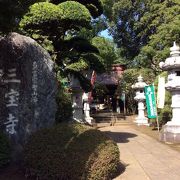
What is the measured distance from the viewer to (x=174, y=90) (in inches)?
514

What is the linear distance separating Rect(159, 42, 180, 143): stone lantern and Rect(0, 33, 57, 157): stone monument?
5011 mm

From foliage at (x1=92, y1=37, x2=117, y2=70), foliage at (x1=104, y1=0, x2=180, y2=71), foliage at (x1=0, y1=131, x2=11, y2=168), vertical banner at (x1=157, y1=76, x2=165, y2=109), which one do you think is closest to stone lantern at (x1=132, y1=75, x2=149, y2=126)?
foliage at (x1=104, y1=0, x2=180, y2=71)

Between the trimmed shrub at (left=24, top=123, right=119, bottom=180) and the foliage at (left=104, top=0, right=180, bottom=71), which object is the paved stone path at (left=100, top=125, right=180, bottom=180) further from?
the foliage at (left=104, top=0, right=180, bottom=71)

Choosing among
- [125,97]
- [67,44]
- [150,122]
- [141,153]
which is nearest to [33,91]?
[141,153]

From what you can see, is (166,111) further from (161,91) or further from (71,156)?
(71,156)

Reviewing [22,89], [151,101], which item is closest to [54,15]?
[22,89]

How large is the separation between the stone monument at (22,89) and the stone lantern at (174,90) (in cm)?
501

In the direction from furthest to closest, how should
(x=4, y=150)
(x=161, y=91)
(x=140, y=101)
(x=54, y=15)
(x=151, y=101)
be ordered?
(x=140, y=101) → (x=151, y=101) → (x=161, y=91) → (x=54, y=15) → (x=4, y=150)

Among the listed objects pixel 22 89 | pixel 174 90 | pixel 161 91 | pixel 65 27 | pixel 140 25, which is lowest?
pixel 22 89

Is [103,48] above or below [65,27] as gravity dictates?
above

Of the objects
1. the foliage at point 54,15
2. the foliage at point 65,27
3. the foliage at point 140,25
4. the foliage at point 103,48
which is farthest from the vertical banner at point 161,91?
the foliage at point 103,48

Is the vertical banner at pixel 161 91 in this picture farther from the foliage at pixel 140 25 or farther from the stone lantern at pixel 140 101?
the foliage at pixel 140 25

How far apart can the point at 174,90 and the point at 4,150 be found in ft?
22.9

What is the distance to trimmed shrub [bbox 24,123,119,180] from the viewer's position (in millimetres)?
6867
